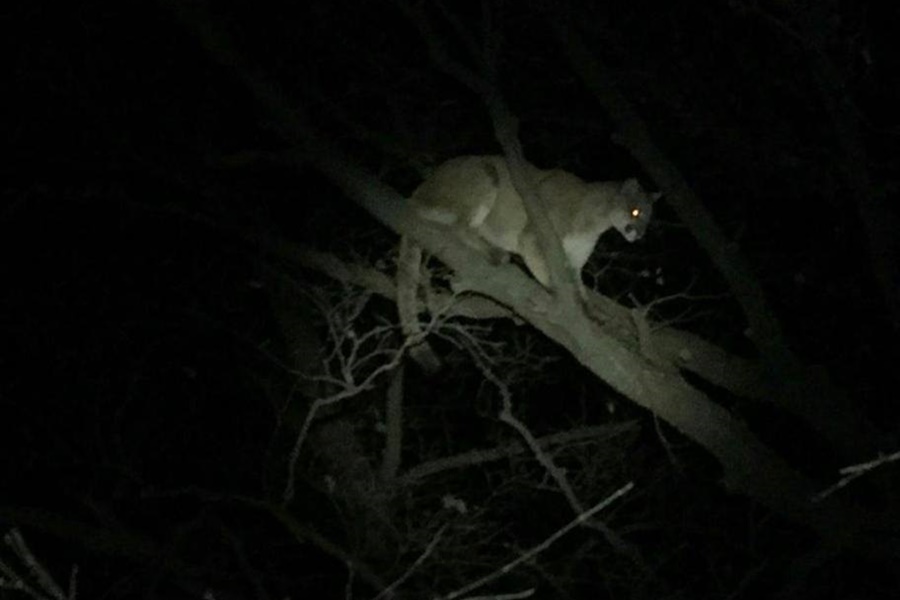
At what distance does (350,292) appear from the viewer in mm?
6129

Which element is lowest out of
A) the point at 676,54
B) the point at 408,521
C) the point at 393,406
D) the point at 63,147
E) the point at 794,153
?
the point at 408,521

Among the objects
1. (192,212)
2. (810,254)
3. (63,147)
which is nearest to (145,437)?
(63,147)

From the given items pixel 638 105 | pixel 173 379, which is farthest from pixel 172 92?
pixel 638 105

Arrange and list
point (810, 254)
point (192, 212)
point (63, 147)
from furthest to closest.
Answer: point (810, 254) → point (63, 147) → point (192, 212)

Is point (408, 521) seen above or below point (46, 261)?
below

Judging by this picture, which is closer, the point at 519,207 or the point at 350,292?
the point at 350,292

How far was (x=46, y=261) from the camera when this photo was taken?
27.3 ft

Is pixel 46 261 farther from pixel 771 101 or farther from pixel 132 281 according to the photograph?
pixel 771 101

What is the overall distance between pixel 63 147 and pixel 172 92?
714 mm

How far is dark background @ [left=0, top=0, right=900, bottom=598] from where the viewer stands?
6574 millimetres

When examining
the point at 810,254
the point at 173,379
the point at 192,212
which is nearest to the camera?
the point at 192,212

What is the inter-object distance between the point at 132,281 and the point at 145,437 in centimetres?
88

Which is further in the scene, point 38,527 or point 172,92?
point 172,92

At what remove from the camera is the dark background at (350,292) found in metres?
6.57
